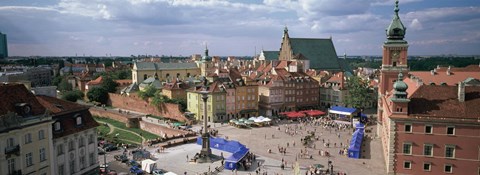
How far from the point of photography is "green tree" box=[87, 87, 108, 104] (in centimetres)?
9450

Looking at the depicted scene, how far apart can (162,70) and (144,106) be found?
3846cm

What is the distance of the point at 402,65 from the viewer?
57.4 meters

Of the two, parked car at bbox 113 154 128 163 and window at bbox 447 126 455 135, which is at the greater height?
window at bbox 447 126 455 135

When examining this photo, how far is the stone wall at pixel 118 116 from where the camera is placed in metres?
69.6

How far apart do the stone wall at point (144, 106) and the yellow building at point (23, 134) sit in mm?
40070

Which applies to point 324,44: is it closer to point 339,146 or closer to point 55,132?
point 339,146

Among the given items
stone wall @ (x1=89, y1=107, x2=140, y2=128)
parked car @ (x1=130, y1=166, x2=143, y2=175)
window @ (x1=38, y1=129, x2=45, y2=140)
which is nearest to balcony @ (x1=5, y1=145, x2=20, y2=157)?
window @ (x1=38, y1=129, x2=45, y2=140)

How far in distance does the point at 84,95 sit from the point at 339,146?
74.4 m

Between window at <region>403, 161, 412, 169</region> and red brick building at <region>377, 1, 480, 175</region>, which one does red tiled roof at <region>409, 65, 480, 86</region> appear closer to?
red brick building at <region>377, 1, 480, 175</region>

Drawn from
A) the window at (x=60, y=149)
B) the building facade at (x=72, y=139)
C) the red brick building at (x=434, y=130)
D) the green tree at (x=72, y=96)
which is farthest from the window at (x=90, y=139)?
the green tree at (x=72, y=96)

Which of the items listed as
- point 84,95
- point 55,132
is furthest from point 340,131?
point 84,95

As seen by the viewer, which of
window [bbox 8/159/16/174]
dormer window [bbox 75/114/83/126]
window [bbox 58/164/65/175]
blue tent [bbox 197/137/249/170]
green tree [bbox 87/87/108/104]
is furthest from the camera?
green tree [bbox 87/87/108/104]

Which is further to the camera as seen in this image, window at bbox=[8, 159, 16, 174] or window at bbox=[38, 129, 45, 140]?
window at bbox=[38, 129, 45, 140]

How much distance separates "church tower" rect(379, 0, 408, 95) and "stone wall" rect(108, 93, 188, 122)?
3395cm
